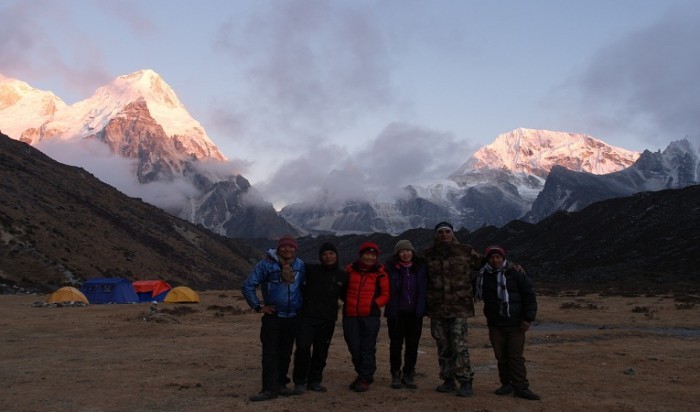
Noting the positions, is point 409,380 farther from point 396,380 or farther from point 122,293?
point 122,293

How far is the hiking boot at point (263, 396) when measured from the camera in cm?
966

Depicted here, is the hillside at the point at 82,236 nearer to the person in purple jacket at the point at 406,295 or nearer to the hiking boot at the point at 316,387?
the hiking boot at the point at 316,387

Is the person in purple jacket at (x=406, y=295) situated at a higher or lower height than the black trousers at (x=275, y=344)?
higher

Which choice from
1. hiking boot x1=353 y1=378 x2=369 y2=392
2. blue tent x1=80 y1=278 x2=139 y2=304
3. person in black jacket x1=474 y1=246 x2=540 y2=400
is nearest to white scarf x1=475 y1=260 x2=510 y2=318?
person in black jacket x1=474 y1=246 x2=540 y2=400

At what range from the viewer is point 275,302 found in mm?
9898

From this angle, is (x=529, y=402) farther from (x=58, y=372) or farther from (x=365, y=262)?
(x=58, y=372)

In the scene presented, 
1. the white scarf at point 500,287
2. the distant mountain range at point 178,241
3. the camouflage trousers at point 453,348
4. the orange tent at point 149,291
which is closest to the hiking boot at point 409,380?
the camouflage trousers at point 453,348

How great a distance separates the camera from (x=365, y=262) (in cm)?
1030

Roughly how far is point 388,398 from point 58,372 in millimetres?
8145

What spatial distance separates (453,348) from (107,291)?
44.2 metres

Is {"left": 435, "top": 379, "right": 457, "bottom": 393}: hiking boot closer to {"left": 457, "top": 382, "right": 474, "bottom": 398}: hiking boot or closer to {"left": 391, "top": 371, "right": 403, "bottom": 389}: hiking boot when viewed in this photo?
{"left": 457, "top": 382, "right": 474, "bottom": 398}: hiking boot

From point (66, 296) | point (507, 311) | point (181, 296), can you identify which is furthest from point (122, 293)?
point (507, 311)

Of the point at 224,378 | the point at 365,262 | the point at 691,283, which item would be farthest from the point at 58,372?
the point at 691,283

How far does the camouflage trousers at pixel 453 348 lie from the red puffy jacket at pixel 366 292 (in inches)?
42.4
